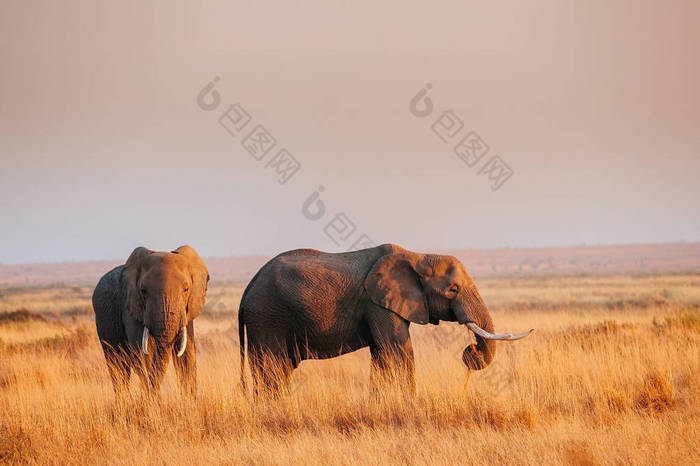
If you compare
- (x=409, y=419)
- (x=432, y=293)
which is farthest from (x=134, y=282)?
(x=409, y=419)

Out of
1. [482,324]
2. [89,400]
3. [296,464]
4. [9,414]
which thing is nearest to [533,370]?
[482,324]

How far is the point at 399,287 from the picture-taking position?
468 inches

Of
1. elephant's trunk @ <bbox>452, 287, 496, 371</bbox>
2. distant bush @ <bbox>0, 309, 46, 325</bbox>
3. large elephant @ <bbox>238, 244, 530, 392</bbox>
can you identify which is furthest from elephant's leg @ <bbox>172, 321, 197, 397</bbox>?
distant bush @ <bbox>0, 309, 46, 325</bbox>

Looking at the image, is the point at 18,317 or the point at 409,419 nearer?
the point at 409,419

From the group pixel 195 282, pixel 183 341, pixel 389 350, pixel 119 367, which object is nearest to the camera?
pixel 183 341

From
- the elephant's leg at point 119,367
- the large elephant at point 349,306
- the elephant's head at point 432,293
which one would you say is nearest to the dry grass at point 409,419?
the elephant's leg at point 119,367

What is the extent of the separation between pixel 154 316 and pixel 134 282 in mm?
931

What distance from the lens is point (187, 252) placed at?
12750 millimetres

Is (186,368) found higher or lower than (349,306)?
lower

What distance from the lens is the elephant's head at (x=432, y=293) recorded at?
459 inches

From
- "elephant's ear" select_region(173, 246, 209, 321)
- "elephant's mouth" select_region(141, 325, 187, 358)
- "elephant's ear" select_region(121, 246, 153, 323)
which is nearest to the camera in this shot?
"elephant's mouth" select_region(141, 325, 187, 358)

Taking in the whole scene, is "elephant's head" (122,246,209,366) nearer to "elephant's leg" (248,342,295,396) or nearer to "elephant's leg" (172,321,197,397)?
"elephant's leg" (172,321,197,397)

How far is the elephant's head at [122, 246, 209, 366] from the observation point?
11156 mm

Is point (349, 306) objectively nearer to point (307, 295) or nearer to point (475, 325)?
point (307, 295)
